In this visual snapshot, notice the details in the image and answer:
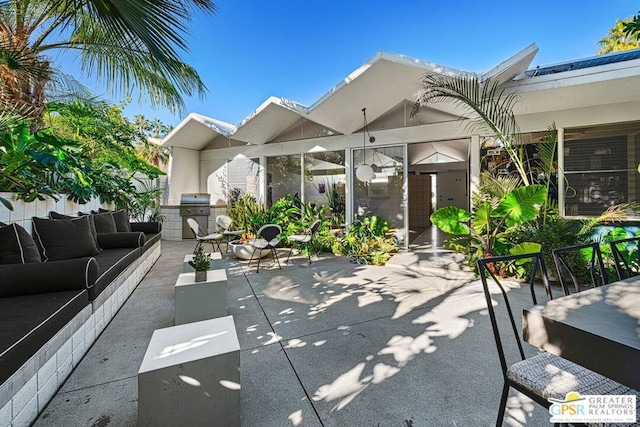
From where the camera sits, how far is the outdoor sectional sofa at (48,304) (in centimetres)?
154

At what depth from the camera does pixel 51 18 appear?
136 inches

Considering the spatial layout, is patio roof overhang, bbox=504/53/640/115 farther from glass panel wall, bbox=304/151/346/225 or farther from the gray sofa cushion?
the gray sofa cushion

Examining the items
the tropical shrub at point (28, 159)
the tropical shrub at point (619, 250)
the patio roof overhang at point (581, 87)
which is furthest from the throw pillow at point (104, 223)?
the tropical shrub at point (619, 250)

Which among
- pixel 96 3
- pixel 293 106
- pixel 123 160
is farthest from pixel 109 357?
pixel 293 106

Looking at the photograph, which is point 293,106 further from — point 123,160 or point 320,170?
point 123,160

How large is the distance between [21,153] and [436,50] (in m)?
7.47

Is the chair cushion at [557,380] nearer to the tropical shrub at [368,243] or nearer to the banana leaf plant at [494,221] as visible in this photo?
the banana leaf plant at [494,221]

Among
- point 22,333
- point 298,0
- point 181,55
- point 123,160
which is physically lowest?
point 22,333

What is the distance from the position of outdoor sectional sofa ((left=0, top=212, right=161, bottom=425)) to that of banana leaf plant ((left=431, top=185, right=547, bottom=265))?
448 centimetres

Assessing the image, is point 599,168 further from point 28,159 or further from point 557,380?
point 28,159

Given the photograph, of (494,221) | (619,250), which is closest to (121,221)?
(494,221)

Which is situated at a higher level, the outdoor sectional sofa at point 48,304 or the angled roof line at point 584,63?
the angled roof line at point 584,63

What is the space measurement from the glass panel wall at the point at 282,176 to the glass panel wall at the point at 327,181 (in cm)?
32

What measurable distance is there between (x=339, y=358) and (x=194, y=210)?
806 cm
